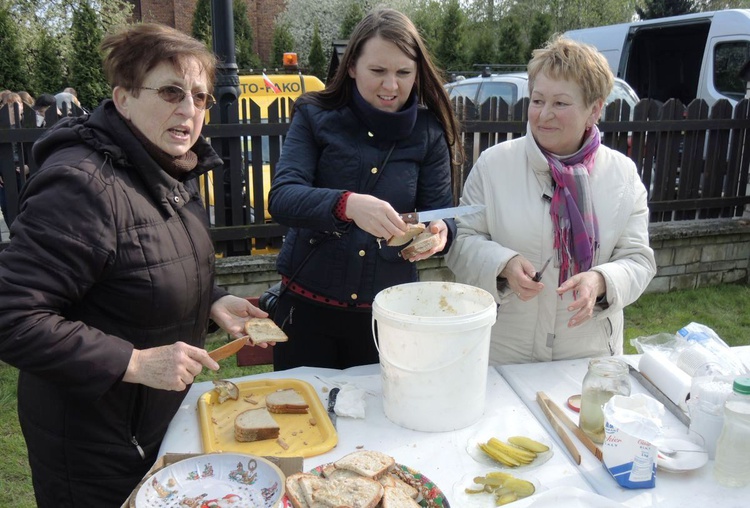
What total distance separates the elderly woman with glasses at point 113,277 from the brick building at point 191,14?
23.7 metres

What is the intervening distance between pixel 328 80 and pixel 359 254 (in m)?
0.81


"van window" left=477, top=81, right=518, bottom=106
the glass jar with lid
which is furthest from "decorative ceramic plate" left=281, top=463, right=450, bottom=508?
"van window" left=477, top=81, right=518, bottom=106

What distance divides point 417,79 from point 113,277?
1429 millimetres

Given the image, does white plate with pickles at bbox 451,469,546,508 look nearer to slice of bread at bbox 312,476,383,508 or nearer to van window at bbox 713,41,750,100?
slice of bread at bbox 312,476,383,508

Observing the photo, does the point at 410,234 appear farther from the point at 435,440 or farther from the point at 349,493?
the point at 349,493

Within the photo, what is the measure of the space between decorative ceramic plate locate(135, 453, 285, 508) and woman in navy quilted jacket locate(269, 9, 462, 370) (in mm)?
916

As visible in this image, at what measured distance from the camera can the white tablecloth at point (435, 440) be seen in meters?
1.62

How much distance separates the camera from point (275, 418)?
1.90 metres

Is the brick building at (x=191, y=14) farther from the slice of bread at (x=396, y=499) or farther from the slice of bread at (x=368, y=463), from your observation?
the slice of bread at (x=396, y=499)

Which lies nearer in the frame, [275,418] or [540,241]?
[275,418]

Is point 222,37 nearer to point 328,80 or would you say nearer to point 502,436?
point 328,80

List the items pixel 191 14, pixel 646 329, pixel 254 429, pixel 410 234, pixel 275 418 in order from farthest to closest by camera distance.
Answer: pixel 191 14, pixel 646 329, pixel 410 234, pixel 275 418, pixel 254 429

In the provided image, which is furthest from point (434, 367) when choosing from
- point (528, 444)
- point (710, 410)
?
point (710, 410)

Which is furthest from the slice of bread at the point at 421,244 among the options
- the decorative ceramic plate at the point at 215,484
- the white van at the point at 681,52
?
the white van at the point at 681,52
